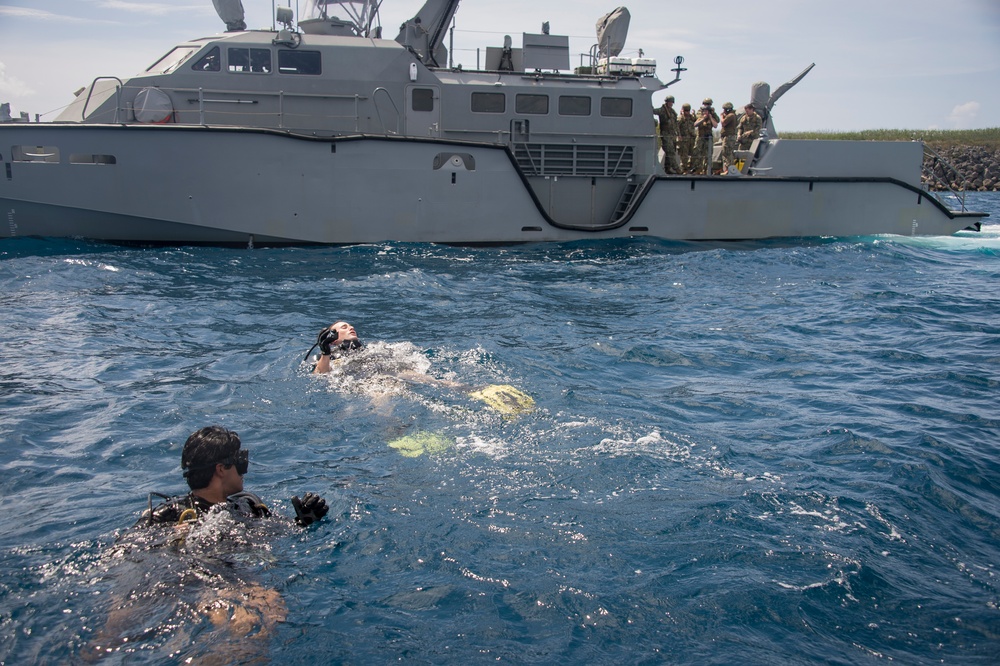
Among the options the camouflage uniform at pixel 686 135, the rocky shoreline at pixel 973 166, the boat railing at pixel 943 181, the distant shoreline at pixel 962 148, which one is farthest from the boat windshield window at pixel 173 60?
the rocky shoreline at pixel 973 166

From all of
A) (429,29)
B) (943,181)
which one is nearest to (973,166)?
(943,181)

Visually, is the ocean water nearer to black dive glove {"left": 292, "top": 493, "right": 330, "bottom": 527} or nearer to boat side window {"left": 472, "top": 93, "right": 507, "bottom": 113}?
black dive glove {"left": 292, "top": 493, "right": 330, "bottom": 527}

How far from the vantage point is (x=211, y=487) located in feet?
14.5

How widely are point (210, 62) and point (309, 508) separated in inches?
485

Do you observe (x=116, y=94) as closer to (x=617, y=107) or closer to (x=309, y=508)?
(x=617, y=107)

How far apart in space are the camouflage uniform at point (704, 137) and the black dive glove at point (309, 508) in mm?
14298

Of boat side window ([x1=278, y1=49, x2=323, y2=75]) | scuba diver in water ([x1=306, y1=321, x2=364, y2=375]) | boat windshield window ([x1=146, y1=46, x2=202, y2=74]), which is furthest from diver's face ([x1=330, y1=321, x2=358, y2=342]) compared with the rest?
boat windshield window ([x1=146, y1=46, x2=202, y2=74])

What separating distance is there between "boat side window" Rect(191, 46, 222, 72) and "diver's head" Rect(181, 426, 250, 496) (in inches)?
467

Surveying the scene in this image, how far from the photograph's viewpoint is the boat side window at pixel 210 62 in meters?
14.4

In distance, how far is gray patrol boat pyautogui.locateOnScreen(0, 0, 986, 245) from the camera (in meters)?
13.7

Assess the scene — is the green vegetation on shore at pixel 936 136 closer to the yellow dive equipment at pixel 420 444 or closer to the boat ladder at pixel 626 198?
the boat ladder at pixel 626 198

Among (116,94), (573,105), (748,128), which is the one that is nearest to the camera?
(116,94)

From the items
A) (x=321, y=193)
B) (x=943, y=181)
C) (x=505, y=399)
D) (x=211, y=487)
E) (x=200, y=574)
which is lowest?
(x=200, y=574)

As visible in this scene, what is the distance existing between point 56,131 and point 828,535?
13.5 meters
